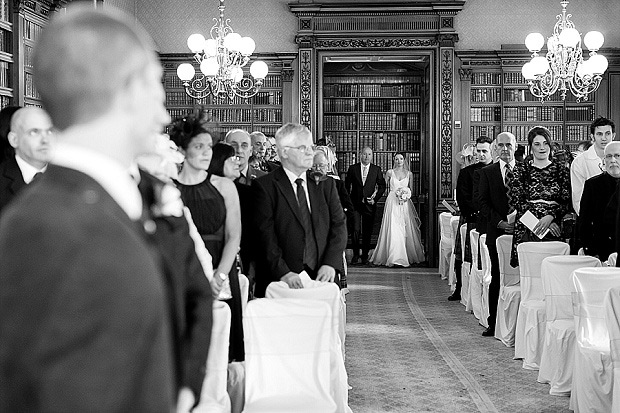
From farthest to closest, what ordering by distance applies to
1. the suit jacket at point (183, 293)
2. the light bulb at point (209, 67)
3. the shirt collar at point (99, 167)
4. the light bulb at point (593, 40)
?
the light bulb at point (593, 40), the light bulb at point (209, 67), the suit jacket at point (183, 293), the shirt collar at point (99, 167)

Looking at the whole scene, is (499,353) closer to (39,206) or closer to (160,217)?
(160,217)

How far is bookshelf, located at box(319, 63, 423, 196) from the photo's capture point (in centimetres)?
1616

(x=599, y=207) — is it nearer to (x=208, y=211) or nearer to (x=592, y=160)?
(x=592, y=160)

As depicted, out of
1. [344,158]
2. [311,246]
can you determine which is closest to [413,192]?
[344,158]

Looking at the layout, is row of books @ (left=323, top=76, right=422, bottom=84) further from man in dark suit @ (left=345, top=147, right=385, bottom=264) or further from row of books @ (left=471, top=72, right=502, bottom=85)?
row of books @ (left=471, top=72, right=502, bottom=85)

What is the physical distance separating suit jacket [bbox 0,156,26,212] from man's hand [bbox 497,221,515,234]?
4616 millimetres

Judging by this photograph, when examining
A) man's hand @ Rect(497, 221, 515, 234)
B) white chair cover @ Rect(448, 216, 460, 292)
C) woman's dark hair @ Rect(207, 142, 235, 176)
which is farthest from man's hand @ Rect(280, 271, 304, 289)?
white chair cover @ Rect(448, 216, 460, 292)

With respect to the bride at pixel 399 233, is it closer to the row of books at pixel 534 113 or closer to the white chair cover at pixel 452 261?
the row of books at pixel 534 113

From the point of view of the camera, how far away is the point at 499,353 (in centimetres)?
737

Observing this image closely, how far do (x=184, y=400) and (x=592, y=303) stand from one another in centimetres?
409

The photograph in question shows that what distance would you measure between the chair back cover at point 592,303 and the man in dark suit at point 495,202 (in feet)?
8.26

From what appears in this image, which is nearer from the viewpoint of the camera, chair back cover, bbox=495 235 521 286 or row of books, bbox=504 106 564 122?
chair back cover, bbox=495 235 521 286

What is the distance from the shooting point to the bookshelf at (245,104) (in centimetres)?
1394

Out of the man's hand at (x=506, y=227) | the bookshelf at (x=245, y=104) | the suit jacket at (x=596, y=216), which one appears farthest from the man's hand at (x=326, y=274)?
the bookshelf at (x=245, y=104)
